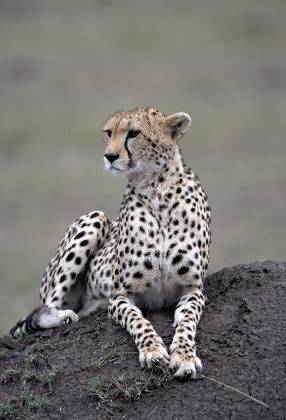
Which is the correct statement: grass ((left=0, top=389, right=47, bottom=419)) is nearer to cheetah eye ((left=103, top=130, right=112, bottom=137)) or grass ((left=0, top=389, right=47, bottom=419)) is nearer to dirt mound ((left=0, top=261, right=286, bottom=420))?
dirt mound ((left=0, top=261, right=286, bottom=420))

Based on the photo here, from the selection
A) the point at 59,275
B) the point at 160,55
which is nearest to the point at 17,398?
the point at 59,275

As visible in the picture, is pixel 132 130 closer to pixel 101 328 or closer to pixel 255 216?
pixel 101 328

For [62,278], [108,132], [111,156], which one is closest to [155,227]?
[111,156]

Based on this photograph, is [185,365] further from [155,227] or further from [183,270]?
[155,227]

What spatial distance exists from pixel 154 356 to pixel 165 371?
0.26 ft

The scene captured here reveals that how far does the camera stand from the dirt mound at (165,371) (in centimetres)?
473

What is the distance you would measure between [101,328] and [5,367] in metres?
0.49

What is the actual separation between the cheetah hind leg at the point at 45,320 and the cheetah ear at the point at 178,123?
3.50 ft

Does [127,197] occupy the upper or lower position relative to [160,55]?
lower

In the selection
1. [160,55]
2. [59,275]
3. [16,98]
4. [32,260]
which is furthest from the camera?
[160,55]

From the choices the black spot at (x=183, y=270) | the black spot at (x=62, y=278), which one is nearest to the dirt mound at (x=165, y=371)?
the black spot at (x=183, y=270)

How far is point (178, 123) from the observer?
5.47 metres

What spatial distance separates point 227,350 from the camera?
501cm

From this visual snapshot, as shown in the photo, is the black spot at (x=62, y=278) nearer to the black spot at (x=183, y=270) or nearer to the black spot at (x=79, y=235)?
the black spot at (x=79, y=235)
